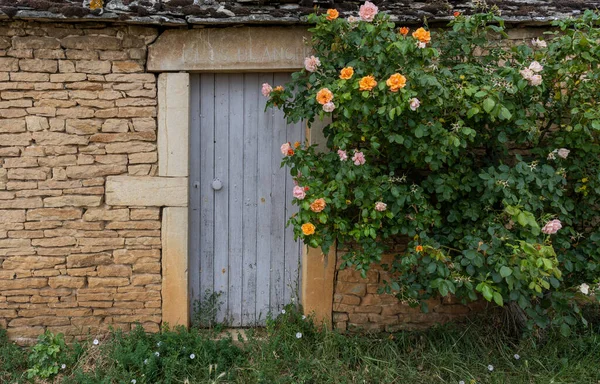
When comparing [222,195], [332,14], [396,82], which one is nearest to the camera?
[396,82]

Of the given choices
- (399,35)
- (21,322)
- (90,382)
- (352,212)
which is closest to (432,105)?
(399,35)

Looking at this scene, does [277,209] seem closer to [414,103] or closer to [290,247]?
[290,247]

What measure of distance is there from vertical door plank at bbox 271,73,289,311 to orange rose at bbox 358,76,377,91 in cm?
112

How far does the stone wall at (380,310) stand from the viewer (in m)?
4.00

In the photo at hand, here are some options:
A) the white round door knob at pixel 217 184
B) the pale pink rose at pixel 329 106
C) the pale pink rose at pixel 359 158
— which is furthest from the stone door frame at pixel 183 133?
the pale pink rose at pixel 329 106

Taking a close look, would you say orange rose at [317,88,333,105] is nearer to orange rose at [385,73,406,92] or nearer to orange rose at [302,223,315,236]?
orange rose at [385,73,406,92]

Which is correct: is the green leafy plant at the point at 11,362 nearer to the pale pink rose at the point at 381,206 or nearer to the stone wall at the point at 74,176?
the stone wall at the point at 74,176

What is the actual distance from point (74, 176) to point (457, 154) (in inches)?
110

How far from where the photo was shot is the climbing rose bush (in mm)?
3055

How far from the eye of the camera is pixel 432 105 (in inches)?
122

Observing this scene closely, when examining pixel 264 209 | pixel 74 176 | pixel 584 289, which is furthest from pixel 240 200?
pixel 584 289

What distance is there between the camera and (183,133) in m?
3.84

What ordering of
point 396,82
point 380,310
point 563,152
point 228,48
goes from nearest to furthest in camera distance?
point 396,82
point 563,152
point 228,48
point 380,310

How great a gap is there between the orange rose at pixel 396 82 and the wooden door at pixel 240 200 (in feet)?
4.05
